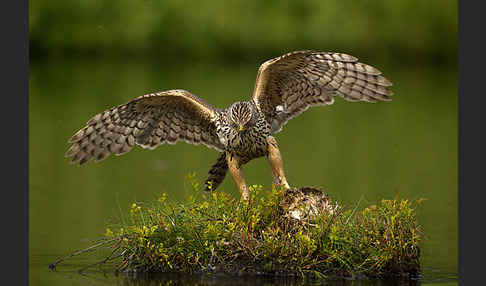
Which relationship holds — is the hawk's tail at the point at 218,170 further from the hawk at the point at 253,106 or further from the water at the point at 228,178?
the water at the point at 228,178

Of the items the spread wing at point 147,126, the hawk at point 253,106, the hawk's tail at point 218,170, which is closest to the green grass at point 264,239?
the hawk at point 253,106

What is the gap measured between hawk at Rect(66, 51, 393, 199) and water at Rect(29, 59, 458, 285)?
137 cm

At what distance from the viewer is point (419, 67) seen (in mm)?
53000

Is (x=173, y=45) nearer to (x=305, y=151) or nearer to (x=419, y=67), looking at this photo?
(x=419, y=67)

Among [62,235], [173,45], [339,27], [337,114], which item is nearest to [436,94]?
[337,114]

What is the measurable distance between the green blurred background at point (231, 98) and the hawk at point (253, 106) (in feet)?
3.24

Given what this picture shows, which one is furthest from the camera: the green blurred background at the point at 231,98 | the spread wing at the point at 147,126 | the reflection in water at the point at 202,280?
the green blurred background at the point at 231,98

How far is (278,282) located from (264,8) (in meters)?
40.5

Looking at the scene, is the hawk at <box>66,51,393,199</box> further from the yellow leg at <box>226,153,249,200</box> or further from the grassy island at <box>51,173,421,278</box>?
the grassy island at <box>51,173,421,278</box>

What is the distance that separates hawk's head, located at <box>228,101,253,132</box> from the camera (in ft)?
48.3

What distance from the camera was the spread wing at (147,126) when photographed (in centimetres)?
1567

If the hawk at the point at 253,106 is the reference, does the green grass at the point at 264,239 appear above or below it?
below

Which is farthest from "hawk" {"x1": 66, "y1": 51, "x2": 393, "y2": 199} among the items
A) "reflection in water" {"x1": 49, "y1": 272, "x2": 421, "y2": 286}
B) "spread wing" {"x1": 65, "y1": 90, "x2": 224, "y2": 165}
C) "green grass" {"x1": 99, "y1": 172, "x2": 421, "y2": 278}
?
"reflection in water" {"x1": 49, "y1": 272, "x2": 421, "y2": 286}

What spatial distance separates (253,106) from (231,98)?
1836 cm
